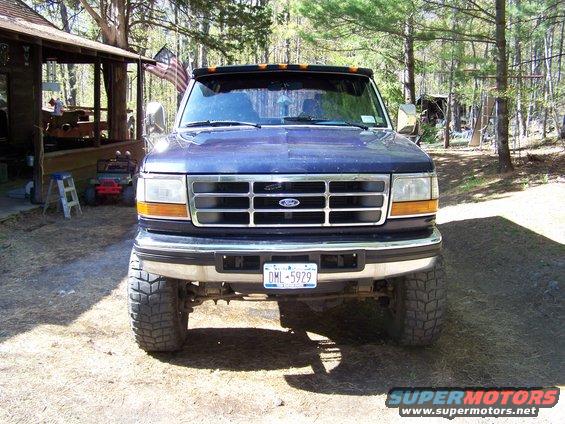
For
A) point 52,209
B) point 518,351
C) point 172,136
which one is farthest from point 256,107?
point 52,209

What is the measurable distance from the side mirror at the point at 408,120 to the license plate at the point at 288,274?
6.84ft

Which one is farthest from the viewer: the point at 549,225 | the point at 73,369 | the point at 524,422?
the point at 549,225

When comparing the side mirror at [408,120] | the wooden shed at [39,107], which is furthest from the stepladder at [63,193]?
the side mirror at [408,120]

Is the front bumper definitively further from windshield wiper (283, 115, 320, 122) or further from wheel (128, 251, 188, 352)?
windshield wiper (283, 115, 320, 122)

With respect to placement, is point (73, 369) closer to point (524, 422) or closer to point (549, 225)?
point (524, 422)

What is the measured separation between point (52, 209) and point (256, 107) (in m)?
6.28

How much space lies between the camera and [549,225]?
671 cm

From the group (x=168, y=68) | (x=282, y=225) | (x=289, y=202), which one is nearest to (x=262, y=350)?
(x=282, y=225)

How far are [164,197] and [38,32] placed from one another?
24.4 ft

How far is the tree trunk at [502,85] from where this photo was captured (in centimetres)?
1033

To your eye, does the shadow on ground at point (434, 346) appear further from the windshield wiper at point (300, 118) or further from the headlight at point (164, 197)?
the windshield wiper at point (300, 118)

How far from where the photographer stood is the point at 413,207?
336 centimetres

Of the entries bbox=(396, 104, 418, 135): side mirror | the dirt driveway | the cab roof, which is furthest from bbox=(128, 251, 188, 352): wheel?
bbox=(396, 104, 418, 135): side mirror

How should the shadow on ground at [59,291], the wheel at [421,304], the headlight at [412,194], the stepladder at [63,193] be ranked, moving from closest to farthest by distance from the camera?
the headlight at [412,194]
the wheel at [421,304]
the shadow on ground at [59,291]
the stepladder at [63,193]
